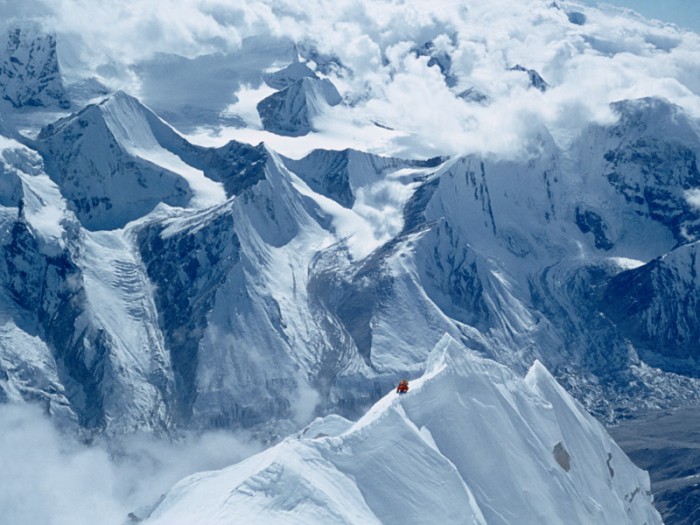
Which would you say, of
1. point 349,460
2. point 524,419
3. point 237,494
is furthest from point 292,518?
point 524,419

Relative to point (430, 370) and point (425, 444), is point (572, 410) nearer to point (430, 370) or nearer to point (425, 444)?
point (430, 370)

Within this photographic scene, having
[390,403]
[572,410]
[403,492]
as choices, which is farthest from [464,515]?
[572,410]

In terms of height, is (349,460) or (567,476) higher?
(349,460)

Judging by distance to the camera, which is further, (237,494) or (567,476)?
(567,476)

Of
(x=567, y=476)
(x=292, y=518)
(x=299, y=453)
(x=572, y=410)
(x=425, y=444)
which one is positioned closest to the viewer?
(x=292, y=518)

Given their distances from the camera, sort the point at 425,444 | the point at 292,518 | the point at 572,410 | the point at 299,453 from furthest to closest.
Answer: the point at 572,410 < the point at 425,444 < the point at 299,453 < the point at 292,518

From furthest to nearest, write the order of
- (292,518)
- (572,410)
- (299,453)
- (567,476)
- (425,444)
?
(572,410), (567,476), (425,444), (299,453), (292,518)

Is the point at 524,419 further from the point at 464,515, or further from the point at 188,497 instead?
the point at 188,497
